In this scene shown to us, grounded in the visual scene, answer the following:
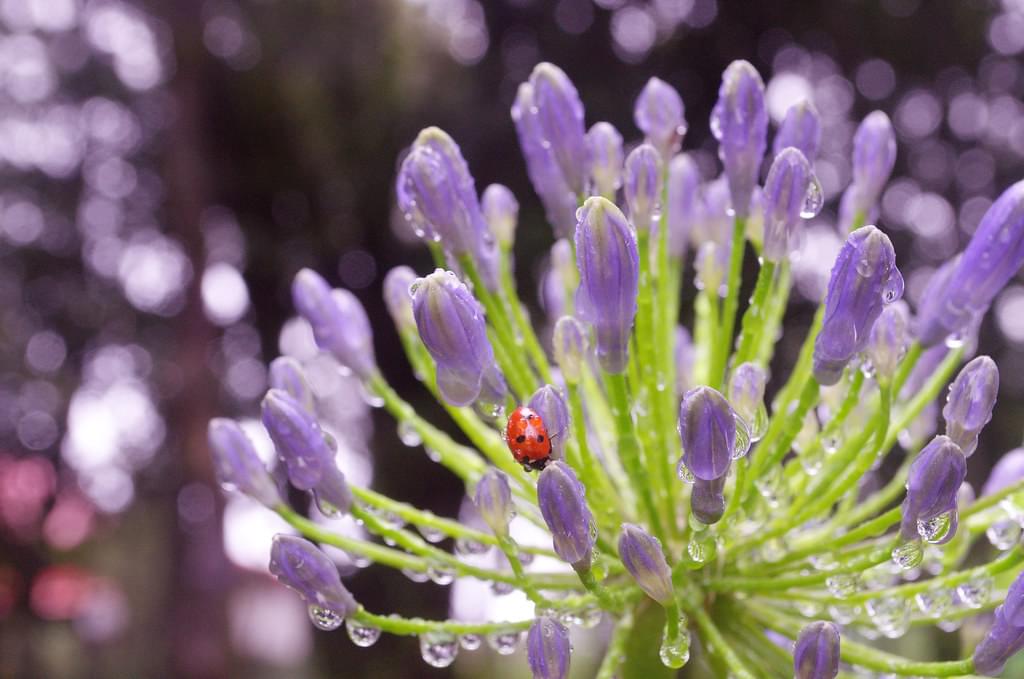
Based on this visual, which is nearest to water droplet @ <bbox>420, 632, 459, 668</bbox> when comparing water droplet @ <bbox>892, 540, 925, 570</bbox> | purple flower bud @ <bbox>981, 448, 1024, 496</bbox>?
water droplet @ <bbox>892, 540, 925, 570</bbox>

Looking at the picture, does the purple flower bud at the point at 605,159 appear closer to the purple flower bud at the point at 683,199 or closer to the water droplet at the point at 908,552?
the purple flower bud at the point at 683,199

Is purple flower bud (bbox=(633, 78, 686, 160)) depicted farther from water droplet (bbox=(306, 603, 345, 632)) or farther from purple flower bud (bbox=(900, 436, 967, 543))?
water droplet (bbox=(306, 603, 345, 632))

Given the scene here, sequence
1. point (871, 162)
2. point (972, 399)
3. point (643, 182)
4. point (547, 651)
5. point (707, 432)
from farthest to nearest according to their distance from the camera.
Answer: point (871, 162) → point (643, 182) → point (972, 399) → point (547, 651) → point (707, 432)

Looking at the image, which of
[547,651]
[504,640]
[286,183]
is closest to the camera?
[547,651]

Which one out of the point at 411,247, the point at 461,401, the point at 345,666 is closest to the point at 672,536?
the point at 461,401

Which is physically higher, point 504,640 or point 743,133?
point 743,133

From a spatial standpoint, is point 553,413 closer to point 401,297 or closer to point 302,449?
point 302,449

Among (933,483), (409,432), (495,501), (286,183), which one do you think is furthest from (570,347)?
(286,183)
